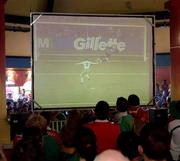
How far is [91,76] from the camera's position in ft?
23.1

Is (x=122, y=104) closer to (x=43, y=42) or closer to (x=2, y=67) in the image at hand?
(x=43, y=42)

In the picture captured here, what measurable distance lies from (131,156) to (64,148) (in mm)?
543

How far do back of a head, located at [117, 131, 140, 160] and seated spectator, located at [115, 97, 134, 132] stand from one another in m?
1.23

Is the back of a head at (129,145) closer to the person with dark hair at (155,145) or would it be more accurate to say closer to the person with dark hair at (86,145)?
the person with dark hair at (86,145)

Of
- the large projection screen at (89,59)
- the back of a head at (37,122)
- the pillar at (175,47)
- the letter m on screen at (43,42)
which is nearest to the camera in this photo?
the back of a head at (37,122)

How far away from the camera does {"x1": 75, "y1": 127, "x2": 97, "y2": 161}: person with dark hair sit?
2.94 metres

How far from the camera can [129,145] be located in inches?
120

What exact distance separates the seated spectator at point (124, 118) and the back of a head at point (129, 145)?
123 centimetres

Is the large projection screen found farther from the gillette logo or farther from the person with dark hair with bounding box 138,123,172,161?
the person with dark hair with bounding box 138,123,172,161

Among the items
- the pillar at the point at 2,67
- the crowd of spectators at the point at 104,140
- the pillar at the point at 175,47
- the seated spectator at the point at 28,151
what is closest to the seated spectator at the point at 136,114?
the crowd of spectators at the point at 104,140

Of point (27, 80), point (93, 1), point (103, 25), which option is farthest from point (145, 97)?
point (27, 80)

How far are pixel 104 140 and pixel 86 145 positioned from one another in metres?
1.06

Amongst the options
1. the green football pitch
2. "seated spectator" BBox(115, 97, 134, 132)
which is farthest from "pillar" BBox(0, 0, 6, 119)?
"seated spectator" BBox(115, 97, 134, 132)

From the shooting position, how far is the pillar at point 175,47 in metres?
8.55
